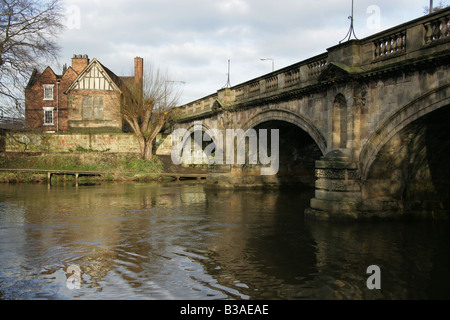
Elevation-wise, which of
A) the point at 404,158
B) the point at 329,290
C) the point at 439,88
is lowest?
the point at 329,290

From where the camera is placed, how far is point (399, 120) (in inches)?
387

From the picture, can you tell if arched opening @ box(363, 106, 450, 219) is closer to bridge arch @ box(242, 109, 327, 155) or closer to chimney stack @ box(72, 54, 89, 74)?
bridge arch @ box(242, 109, 327, 155)

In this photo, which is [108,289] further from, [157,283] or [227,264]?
[227,264]

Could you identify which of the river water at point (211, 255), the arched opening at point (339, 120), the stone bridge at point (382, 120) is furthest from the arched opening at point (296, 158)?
the arched opening at point (339, 120)

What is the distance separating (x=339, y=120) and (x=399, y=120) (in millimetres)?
2039

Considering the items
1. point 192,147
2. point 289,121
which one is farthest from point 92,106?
point 289,121

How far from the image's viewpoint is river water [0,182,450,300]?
602cm

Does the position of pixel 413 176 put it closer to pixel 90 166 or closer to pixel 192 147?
pixel 192 147

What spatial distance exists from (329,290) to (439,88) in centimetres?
533

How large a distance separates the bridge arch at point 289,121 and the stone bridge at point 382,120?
0.07 metres

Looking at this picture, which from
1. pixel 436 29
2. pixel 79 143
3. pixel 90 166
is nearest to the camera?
pixel 436 29

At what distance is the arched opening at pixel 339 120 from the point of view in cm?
1153
